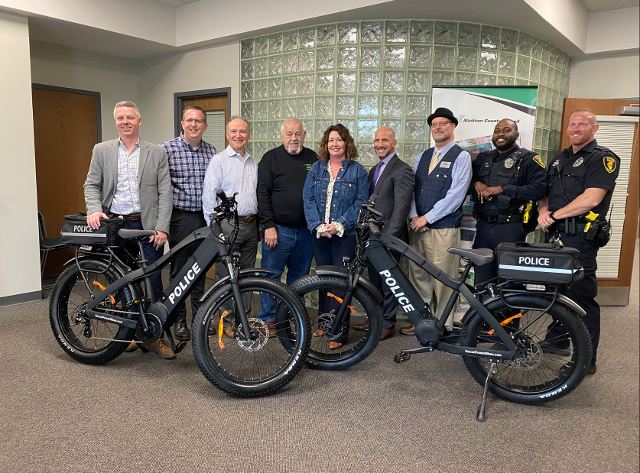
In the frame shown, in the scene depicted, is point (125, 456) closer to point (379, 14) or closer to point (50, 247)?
point (50, 247)

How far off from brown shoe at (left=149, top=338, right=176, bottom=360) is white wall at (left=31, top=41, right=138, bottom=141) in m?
3.27

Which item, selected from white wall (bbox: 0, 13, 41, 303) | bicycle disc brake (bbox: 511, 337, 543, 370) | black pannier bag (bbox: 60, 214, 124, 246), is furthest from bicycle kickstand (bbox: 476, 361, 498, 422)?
white wall (bbox: 0, 13, 41, 303)

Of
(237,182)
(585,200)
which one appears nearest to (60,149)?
(237,182)

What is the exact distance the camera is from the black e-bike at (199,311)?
2.42m

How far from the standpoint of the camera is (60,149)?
4.94m

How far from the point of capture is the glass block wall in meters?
3.76

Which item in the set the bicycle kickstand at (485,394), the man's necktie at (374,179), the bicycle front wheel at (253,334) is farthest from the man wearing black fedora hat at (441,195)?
the bicycle front wheel at (253,334)

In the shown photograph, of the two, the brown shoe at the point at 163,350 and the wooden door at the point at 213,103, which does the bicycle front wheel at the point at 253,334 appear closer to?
the brown shoe at the point at 163,350

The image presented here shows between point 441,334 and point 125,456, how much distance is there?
1.61 meters

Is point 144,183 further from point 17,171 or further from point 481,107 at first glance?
point 481,107

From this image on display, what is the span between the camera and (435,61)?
3.77 metres

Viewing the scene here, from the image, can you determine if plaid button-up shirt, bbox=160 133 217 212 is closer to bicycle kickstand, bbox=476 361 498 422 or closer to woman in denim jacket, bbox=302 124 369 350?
woman in denim jacket, bbox=302 124 369 350

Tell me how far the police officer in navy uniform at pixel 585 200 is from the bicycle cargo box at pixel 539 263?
19.6 inches

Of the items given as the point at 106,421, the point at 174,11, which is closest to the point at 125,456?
the point at 106,421
